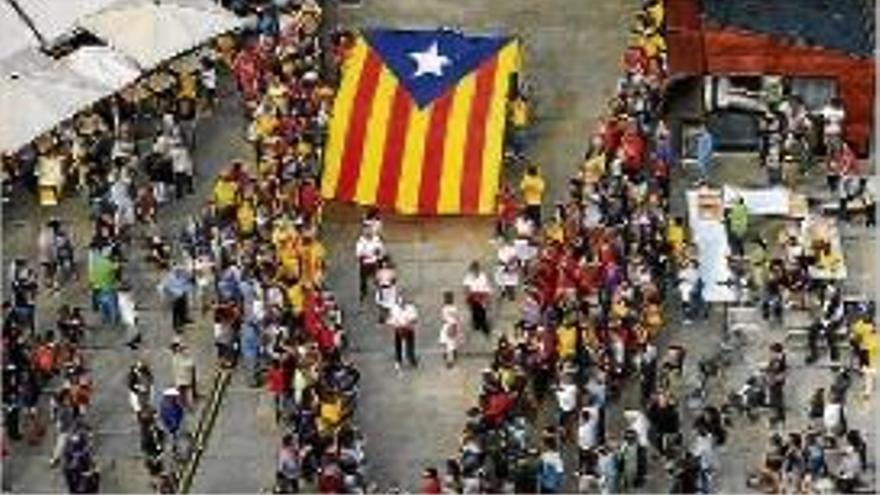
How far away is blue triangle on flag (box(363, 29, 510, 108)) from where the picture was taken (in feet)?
129

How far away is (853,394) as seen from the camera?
3531cm

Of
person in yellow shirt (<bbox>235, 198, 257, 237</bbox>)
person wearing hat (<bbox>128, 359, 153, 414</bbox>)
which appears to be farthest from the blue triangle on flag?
person wearing hat (<bbox>128, 359, 153, 414</bbox>)

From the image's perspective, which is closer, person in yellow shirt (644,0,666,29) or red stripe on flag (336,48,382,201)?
red stripe on flag (336,48,382,201)

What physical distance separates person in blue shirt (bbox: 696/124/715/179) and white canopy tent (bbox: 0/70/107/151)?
9.85 metres

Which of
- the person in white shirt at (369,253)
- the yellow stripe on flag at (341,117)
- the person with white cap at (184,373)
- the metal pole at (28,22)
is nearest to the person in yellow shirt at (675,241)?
the person in white shirt at (369,253)

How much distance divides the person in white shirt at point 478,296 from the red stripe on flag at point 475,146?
154 centimetres

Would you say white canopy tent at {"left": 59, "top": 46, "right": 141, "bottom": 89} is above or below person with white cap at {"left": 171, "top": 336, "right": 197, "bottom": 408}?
above

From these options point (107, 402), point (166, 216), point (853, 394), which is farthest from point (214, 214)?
point (853, 394)

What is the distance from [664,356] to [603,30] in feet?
33.3

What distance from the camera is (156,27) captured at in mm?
40375

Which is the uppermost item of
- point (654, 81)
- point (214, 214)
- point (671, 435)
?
point (654, 81)

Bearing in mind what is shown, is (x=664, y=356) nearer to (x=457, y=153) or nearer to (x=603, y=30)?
(x=457, y=153)

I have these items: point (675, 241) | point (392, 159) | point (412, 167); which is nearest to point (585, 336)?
point (675, 241)

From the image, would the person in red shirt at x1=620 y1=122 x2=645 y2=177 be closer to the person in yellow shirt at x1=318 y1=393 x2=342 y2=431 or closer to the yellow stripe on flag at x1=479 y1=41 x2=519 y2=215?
the yellow stripe on flag at x1=479 y1=41 x2=519 y2=215
